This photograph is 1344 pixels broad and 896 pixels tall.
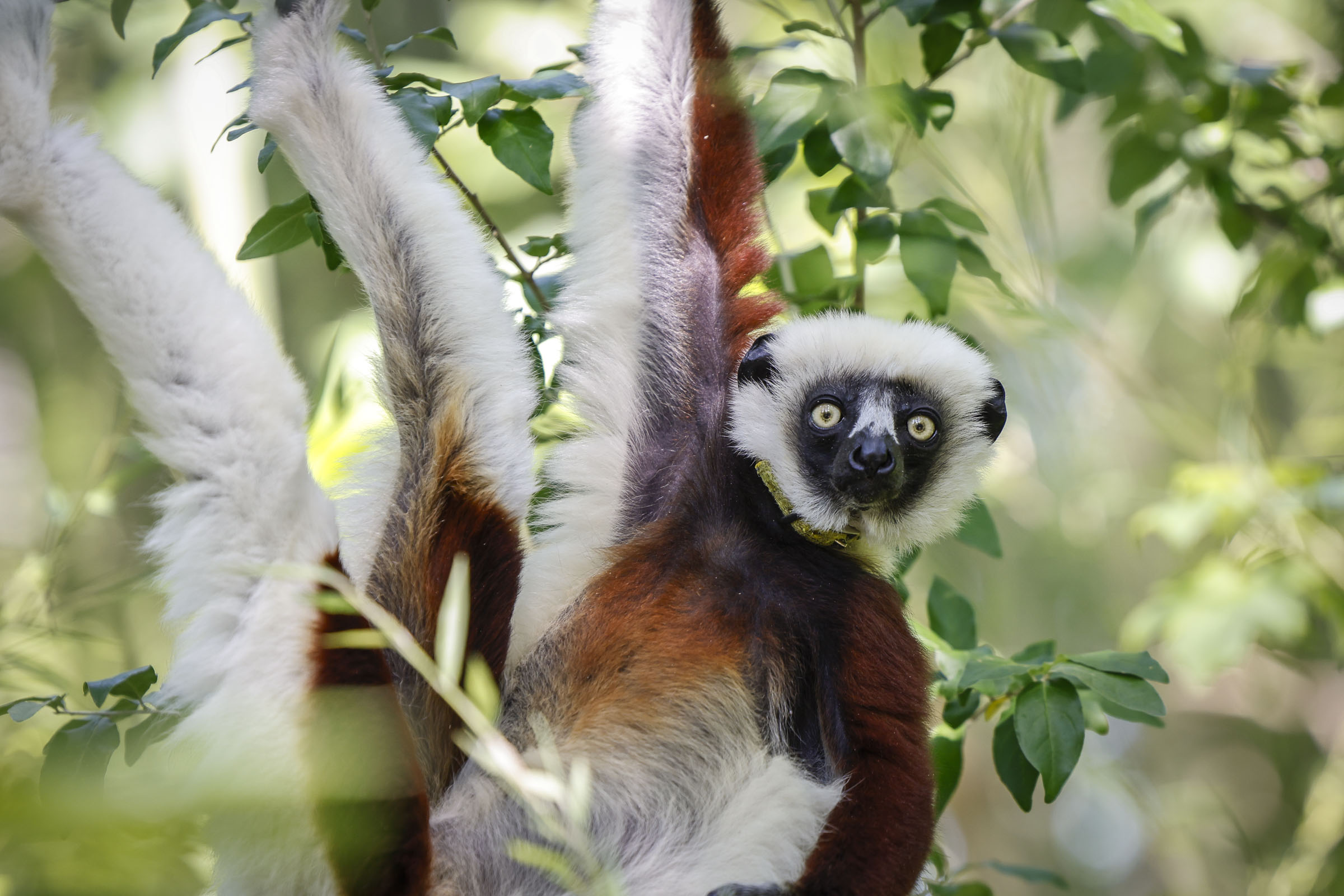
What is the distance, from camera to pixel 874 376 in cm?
341

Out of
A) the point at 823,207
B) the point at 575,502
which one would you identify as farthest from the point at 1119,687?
Result: the point at 823,207

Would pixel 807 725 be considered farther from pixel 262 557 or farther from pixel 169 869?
pixel 169 869

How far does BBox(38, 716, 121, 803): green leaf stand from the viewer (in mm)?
2471

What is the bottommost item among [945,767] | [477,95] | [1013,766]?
[945,767]

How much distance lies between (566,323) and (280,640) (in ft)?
5.33

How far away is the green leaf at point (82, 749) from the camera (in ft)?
8.11

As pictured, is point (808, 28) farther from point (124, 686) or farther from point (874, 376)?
point (124, 686)

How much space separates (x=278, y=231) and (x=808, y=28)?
180cm

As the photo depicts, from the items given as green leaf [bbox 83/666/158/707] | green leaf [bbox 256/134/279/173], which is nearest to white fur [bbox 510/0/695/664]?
green leaf [bbox 256/134/279/173]

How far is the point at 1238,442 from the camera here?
436cm

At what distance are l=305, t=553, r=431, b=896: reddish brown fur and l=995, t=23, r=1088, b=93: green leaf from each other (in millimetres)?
2649

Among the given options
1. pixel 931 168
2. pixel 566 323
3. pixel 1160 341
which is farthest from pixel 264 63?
pixel 1160 341

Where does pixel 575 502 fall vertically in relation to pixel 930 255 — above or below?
below

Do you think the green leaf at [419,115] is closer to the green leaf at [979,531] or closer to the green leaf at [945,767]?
the green leaf at [979,531]
